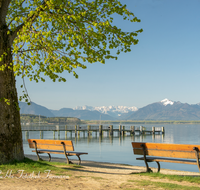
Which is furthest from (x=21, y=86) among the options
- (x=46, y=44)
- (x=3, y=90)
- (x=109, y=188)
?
(x=109, y=188)

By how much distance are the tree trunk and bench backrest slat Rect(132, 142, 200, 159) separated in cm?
379

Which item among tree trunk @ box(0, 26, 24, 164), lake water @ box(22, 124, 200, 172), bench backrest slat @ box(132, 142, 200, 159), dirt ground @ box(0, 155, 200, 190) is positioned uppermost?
tree trunk @ box(0, 26, 24, 164)

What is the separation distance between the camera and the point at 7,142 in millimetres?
8500

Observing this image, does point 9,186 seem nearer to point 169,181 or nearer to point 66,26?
point 169,181

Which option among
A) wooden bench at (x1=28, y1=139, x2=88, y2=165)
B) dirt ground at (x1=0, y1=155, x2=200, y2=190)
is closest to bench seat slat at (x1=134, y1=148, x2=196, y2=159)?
dirt ground at (x1=0, y1=155, x2=200, y2=190)

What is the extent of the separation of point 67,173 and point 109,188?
77.3 inches

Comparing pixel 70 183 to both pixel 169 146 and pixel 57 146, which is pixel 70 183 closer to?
pixel 169 146

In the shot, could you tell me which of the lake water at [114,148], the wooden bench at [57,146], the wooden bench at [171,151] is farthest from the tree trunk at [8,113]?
the lake water at [114,148]

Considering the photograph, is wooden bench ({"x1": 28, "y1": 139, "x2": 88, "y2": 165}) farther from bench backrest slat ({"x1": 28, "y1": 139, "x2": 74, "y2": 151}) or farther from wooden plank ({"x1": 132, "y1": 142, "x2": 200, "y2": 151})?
wooden plank ({"x1": 132, "y1": 142, "x2": 200, "y2": 151})

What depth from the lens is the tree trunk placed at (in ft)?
27.7

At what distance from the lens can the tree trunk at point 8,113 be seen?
27.7 feet

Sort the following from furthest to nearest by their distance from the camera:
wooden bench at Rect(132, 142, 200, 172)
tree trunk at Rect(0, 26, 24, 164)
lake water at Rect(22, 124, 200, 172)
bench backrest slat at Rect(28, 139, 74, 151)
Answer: lake water at Rect(22, 124, 200, 172) → bench backrest slat at Rect(28, 139, 74, 151) → tree trunk at Rect(0, 26, 24, 164) → wooden bench at Rect(132, 142, 200, 172)

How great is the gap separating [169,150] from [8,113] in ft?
16.5

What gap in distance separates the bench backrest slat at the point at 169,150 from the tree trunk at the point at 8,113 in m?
3.79
